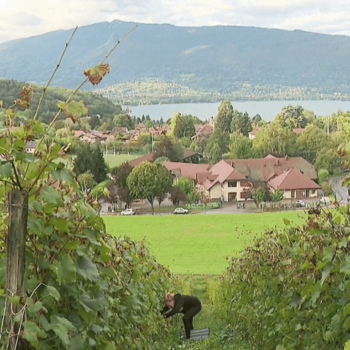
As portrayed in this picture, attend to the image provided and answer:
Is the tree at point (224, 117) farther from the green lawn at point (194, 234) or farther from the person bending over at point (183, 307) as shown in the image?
the person bending over at point (183, 307)

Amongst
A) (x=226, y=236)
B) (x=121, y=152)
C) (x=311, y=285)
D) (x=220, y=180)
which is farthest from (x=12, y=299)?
(x=121, y=152)

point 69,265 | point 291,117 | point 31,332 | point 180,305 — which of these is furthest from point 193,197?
point 31,332

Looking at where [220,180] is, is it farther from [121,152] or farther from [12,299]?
[12,299]

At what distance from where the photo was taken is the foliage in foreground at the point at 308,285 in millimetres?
A: 2877

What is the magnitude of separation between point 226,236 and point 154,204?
61.3 ft

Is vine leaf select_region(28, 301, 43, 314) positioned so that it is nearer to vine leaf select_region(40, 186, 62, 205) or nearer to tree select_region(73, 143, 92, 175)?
vine leaf select_region(40, 186, 62, 205)

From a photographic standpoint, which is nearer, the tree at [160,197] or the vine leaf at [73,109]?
the vine leaf at [73,109]

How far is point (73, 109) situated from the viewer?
180cm

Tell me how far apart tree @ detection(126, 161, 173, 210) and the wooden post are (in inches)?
1538

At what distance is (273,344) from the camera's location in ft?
15.2

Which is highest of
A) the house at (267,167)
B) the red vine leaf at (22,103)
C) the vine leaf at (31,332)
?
the red vine leaf at (22,103)

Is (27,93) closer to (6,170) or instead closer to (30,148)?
(30,148)

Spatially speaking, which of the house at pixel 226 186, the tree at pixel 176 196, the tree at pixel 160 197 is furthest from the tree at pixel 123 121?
the tree at pixel 160 197

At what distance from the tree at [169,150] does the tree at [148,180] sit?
13.6 metres
